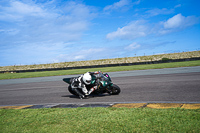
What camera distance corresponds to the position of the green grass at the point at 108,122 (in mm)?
3449

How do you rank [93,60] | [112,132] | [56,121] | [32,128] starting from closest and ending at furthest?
[112,132] < [32,128] < [56,121] < [93,60]

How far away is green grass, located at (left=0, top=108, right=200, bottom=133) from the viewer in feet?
11.3

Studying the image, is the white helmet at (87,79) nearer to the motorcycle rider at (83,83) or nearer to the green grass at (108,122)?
the motorcycle rider at (83,83)

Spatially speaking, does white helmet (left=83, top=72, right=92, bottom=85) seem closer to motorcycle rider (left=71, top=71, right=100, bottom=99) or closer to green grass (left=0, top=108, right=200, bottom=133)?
motorcycle rider (left=71, top=71, right=100, bottom=99)

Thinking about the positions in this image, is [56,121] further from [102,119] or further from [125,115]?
[125,115]

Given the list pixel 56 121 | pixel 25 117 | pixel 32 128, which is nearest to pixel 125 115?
pixel 56 121

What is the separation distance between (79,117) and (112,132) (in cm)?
139

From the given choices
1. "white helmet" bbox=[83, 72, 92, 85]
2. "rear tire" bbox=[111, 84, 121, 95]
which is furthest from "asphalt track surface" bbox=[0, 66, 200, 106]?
"white helmet" bbox=[83, 72, 92, 85]

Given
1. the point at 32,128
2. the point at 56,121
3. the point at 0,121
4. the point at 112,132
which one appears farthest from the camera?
the point at 0,121

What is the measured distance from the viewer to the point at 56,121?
14.2ft

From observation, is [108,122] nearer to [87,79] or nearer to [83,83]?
[87,79]

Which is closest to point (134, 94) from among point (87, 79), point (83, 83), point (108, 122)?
point (87, 79)

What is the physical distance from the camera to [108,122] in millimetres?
3920

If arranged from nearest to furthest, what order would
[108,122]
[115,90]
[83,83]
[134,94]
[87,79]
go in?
1. [108,122]
2. [87,79]
3. [83,83]
4. [134,94]
5. [115,90]
